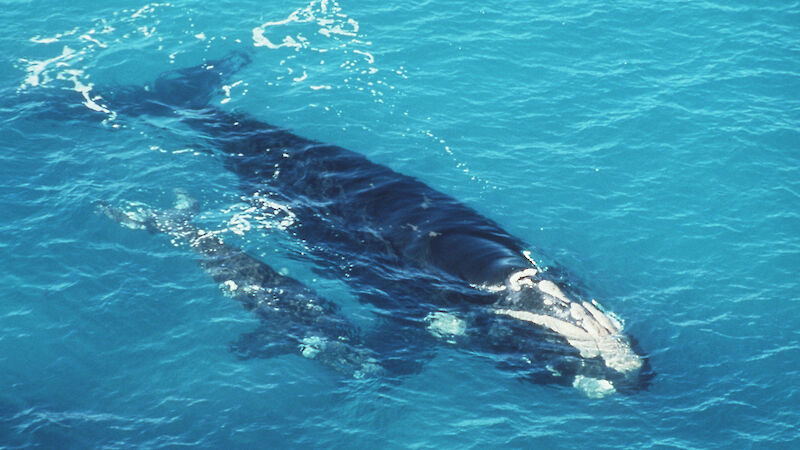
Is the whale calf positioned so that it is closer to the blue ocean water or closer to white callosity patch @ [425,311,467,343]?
the blue ocean water

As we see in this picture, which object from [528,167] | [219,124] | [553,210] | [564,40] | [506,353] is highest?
[564,40]

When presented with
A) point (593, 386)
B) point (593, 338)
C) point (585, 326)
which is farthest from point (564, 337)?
point (593, 386)

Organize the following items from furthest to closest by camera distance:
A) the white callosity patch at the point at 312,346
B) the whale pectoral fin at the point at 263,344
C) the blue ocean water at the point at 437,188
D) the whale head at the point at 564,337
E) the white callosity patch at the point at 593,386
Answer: the whale pectoral fin at the point at 263,344 → the white callosity patch at the point at 312,346 → the whale head at the point at 564,337 → the white callosity patch at the point at 593,386 → the blue ocean water at the point at 437,188

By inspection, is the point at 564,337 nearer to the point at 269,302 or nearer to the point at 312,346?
the point at 312,346

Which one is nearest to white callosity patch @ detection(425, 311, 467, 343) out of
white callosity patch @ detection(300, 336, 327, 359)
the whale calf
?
the whale calf

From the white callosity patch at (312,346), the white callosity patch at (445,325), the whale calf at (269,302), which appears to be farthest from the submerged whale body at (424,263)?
the white callosity patch at (312,346)

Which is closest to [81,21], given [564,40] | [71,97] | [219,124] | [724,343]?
[71,97]

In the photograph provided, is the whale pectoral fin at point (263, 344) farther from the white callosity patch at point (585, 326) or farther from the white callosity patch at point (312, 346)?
the white callosity patch at point (585, 326)

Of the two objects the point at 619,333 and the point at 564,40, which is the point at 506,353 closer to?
the point at 619,333
